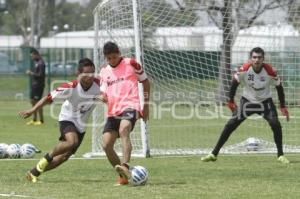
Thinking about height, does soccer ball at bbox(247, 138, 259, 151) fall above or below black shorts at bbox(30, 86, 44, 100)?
below

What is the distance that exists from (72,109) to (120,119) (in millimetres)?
751

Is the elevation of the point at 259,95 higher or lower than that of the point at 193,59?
lower

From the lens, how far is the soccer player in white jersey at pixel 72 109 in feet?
35.9

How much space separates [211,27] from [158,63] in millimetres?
6804

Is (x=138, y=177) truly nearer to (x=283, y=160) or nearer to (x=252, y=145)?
(x=283, y=160)

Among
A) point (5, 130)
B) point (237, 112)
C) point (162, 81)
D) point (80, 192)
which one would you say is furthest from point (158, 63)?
point (80, 192)

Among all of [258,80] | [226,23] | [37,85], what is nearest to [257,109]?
[258,80]

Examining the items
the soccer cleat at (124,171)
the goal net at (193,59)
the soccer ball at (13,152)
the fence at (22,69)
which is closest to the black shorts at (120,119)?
the soccer cleat at (124,171)

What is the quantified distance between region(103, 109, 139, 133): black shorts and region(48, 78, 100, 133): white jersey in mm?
465

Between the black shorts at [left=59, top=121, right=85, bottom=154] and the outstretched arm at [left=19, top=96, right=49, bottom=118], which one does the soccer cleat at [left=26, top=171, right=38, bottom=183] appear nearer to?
the black shorts at [left=59, top=121, right=85, bottom=154]

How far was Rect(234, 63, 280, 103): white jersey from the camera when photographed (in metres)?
13.4

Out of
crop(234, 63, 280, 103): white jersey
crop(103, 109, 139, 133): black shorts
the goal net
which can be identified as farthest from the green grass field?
the goal net

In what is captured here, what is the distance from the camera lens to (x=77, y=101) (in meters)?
11.2

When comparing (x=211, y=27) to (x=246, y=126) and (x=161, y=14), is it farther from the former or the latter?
(x=161, y=14)
